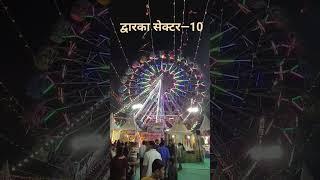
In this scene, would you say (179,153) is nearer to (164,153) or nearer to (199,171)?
(164,153)

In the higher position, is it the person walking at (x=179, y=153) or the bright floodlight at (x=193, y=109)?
the bright floodlight at (x=193, y=109)

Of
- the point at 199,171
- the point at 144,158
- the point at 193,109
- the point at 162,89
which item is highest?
the point at 162,89

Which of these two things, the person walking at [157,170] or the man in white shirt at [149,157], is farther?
the man in white shirt at [149,157]

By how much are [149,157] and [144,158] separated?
6cm

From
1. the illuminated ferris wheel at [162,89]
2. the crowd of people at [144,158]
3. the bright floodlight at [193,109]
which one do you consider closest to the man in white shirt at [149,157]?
the crowd of people at [144,158]

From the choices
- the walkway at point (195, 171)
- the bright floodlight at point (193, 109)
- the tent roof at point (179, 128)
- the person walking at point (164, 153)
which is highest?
the bright floodlight at point (193, 109)

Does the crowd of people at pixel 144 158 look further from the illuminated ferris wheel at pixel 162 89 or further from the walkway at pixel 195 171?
the illuminated ferris wheel at pixel 162 89

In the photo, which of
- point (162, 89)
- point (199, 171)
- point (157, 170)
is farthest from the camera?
point (162, 89)

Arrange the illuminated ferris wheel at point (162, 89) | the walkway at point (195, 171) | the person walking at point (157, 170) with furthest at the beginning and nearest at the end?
the illuminated ferris wheel at point (162, 89), the walkway at point (195, 171), the person walking at point (157, 170)

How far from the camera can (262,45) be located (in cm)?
433

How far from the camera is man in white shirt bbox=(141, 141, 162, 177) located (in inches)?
168

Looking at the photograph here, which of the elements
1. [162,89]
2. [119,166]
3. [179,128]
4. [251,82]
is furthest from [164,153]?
[251,82]

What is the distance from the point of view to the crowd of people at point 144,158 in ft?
14.0

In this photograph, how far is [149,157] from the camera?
4.28 metres
